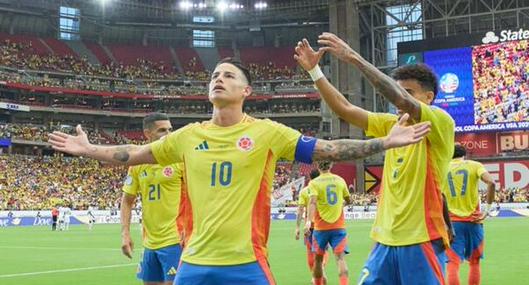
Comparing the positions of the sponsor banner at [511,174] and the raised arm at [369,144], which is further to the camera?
the sponsor banner at [511,174]

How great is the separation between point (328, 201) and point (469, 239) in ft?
10.1

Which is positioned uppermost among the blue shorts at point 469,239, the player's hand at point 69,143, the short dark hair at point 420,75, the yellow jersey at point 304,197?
the short dark hair at point 420,75

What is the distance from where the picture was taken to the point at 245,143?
4938mm

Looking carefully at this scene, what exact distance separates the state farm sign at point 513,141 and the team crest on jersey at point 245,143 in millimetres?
57354

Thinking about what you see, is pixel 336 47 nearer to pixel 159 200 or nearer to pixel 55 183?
pixel 159 200

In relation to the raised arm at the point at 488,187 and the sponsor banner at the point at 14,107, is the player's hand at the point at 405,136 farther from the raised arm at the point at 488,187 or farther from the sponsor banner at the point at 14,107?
the sponsor banner at the point at 14,107

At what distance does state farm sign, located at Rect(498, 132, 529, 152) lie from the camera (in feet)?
190

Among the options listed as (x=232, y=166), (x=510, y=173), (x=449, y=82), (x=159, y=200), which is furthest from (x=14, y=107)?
(x=232, y=166)

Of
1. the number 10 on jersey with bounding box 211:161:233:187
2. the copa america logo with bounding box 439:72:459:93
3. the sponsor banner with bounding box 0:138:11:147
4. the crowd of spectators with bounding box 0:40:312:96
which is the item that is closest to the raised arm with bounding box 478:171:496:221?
the number 10 on jersey with bounding box 211:161:233:187

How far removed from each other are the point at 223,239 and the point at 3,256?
57.4ft

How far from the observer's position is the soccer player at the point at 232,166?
4.70m

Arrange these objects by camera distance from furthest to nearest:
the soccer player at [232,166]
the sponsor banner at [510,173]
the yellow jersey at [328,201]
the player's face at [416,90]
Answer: the sponsor banner at [510,173] → the yellow jersey at [328,201] → the player's face at [416,90] → the soccer player at [232,166]

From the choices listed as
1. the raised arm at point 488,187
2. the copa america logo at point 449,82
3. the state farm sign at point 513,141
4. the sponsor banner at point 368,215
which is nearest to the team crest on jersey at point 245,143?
the raised arm at point 488,187

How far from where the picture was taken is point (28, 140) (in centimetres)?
6444
